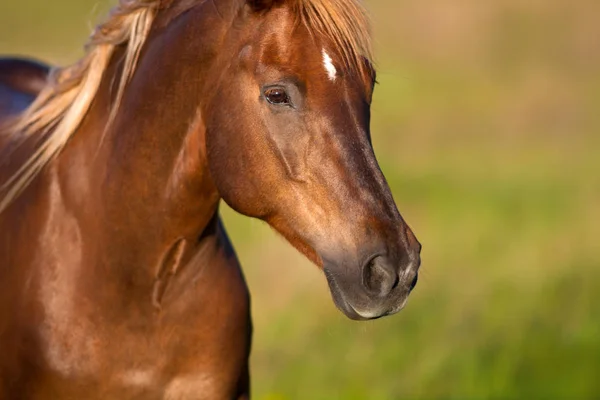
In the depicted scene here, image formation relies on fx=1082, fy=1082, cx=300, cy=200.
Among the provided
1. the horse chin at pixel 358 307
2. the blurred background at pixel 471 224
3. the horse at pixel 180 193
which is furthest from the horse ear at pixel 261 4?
the horse chin at pixel 358 307

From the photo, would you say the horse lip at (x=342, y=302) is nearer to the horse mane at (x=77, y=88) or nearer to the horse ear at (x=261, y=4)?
the horse mane at (x=77, y=88)

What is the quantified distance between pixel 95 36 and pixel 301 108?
37.3 inches

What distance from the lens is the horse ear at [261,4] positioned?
3.19 m

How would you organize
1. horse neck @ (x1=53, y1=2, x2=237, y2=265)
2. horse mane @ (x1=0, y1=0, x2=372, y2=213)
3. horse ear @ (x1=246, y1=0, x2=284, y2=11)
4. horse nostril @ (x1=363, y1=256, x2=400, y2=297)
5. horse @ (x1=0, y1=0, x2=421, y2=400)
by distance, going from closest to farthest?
1. horse nostril @ (x1=363, y1=256, x2=400, y2=297)
2. horse @ (x1=0, y1=0, x2=421, y2=400)
3. horse ear @ (x1=246, y1=0, x2=284, y2=11)
4. horse neck @ (x1=53, y1=2, x2=237, y2=265)
5. horse mane @ (x1=0, y1=0, x2=372, y2=213)

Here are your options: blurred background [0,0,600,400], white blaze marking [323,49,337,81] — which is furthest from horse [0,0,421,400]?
blurred background [0,0,600,400]

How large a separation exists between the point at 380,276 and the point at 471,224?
7.08 m

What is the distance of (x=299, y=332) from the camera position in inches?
288

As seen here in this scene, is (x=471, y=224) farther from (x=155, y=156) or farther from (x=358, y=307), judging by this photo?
(x=358, y=307)

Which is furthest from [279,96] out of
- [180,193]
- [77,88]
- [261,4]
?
[77,88]

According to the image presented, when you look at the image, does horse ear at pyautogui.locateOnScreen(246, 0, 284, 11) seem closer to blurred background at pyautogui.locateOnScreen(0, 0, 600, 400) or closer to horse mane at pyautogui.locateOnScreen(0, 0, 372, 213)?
horse mane at pyautogui.locateOnScreen(0, 0, 372, 213)

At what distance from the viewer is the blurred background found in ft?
21.0

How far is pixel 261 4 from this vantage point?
126 inches

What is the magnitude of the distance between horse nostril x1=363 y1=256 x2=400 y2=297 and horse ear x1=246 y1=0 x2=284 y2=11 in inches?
32.6

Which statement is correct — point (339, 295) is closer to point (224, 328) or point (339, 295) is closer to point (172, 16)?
point (224, 328)
